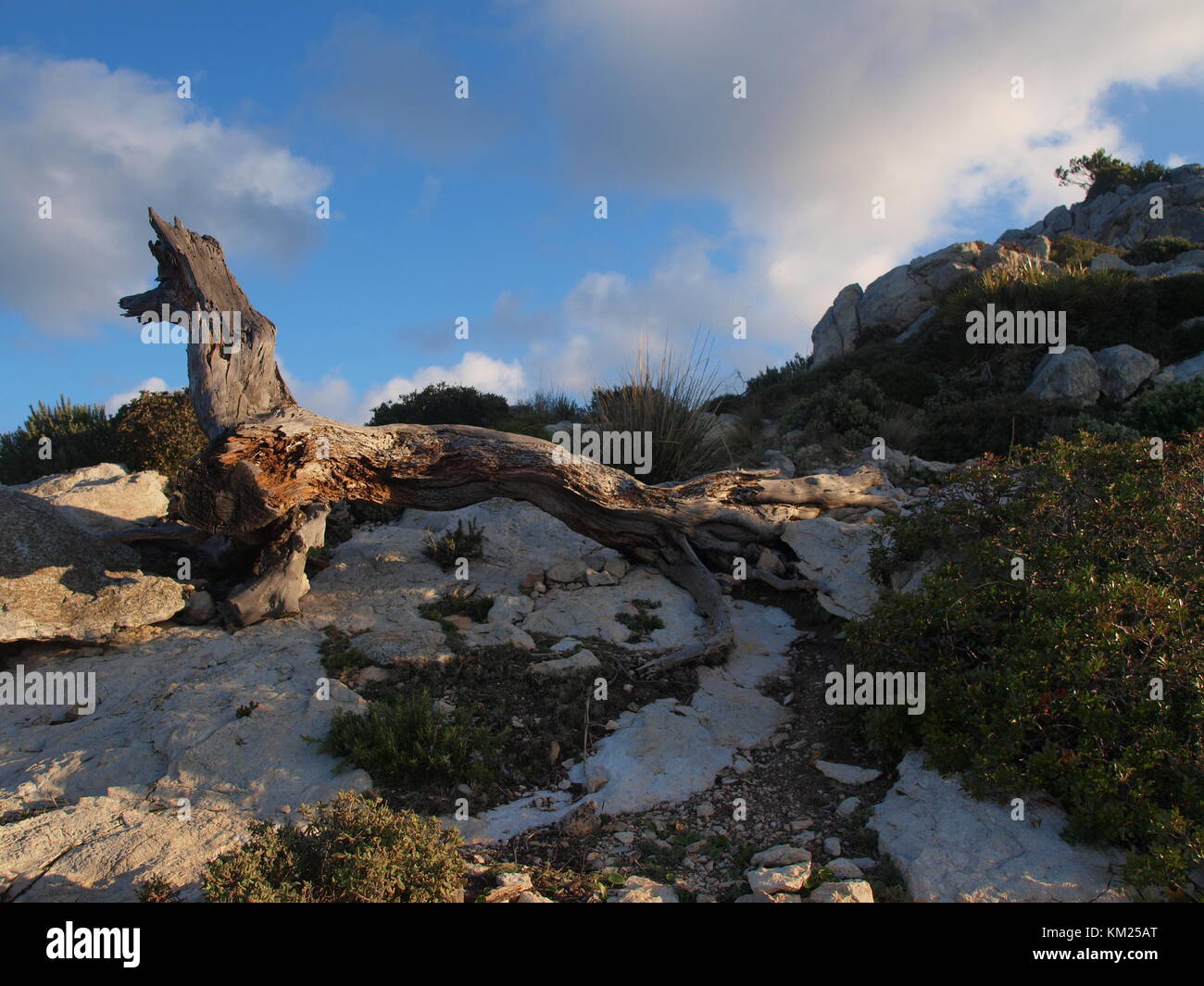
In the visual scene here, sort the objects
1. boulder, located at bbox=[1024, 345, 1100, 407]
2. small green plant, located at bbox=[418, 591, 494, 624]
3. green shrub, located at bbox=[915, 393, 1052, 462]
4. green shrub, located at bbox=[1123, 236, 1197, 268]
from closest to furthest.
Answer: small green plant, located at bbox=[418, 591, 494, 624], green shrub, located at bbox=[915, 393, 1052, 462], boulder, located at bbox=[1024, 345, 1100, 407], green shrub, located at bbox=[1123, 236, 1197, 268]

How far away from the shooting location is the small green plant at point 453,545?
884 centimetres

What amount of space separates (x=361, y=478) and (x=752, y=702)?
415 cm

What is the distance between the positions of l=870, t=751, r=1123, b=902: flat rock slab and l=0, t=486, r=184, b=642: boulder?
20.3 feet

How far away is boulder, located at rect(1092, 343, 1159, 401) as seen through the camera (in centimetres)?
1491

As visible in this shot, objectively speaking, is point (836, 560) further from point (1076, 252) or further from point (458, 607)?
point (1076, 252)

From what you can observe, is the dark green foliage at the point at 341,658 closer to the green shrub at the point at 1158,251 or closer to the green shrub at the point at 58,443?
the green shrub at the point at 58,443

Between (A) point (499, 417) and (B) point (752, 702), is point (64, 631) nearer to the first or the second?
(B) point (752, 702)

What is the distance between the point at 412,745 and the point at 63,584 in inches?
162

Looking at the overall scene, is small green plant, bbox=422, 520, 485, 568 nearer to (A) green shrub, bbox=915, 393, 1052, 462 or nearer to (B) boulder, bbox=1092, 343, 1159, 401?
(A) green shrub, bbox=915, 393, 1052, 462

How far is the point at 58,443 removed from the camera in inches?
465

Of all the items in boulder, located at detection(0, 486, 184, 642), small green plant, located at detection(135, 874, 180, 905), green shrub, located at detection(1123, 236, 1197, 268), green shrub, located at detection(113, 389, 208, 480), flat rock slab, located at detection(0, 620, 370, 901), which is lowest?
small green plant, located at detection(135, 874, 180, 905)

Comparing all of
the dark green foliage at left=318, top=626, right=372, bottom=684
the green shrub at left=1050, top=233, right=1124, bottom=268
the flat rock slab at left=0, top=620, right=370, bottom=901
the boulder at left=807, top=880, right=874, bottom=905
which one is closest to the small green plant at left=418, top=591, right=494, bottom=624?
the dark green foliage at left=318, top=626, right=372, bottom=684

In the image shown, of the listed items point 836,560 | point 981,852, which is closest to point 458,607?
point 836,560
